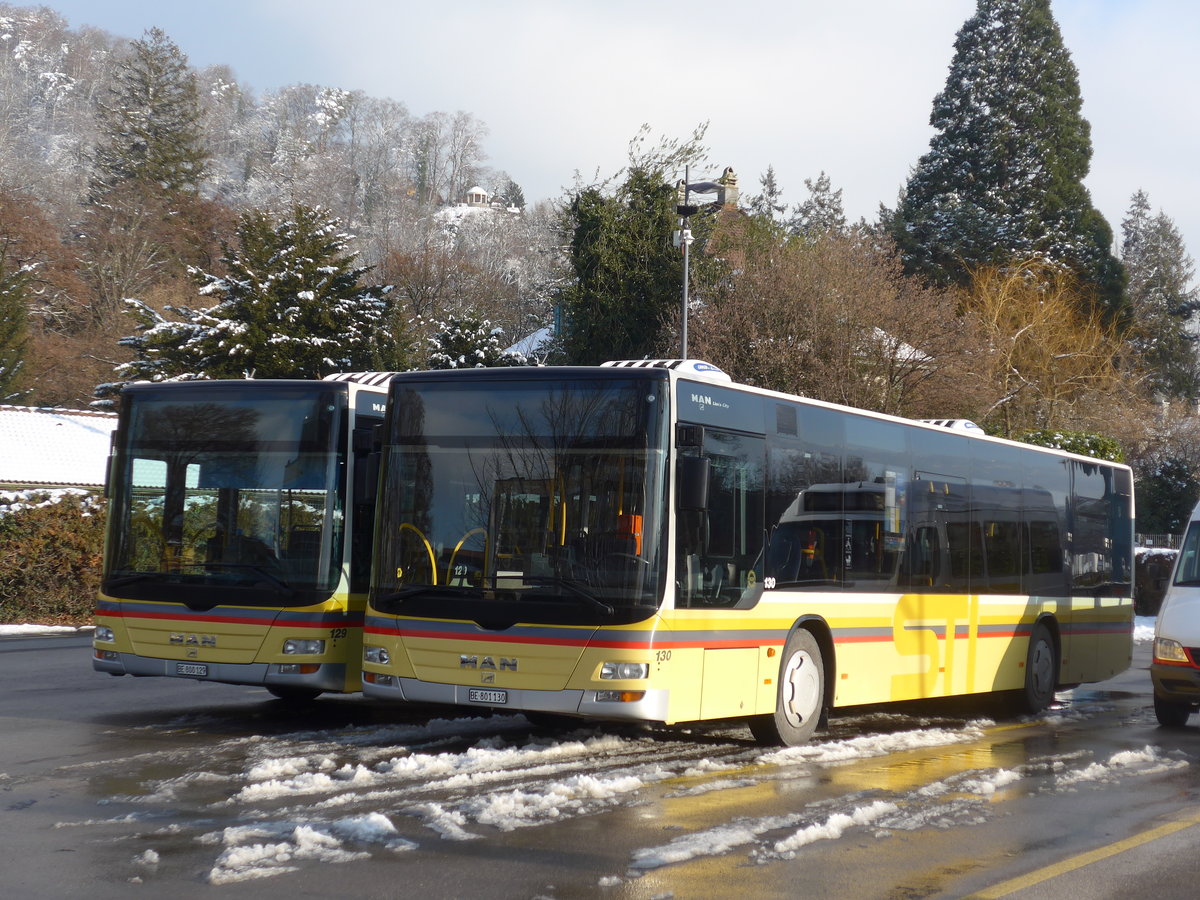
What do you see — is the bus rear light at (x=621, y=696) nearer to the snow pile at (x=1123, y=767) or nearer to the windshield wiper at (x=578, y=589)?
the windshield wiper at (x=578, y=589)

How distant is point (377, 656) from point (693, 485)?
2.74 m

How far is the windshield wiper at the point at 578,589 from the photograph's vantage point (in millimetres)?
9516

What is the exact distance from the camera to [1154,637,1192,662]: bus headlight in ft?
42.5

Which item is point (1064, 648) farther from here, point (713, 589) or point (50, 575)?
point (50, 575)

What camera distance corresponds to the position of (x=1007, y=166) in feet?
207

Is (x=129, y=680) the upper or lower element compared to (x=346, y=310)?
lower

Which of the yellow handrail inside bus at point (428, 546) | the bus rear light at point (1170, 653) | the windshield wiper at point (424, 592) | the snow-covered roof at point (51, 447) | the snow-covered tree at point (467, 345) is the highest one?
the snow-covered tree at point (467, 345)

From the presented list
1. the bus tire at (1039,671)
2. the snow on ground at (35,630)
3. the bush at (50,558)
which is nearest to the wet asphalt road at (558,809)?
the bus tire at (1039,671)

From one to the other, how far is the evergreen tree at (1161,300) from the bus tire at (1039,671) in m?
48.8

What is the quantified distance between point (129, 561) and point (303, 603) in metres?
1.73

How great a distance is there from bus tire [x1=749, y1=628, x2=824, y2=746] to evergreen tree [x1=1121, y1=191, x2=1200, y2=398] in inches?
2127

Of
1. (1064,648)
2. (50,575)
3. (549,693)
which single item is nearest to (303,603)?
(549,693)

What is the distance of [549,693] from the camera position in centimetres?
963

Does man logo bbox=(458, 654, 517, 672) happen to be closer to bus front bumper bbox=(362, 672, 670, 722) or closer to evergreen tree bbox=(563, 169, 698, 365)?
bus front bumper bbox=(362, 672, 670, 722)
